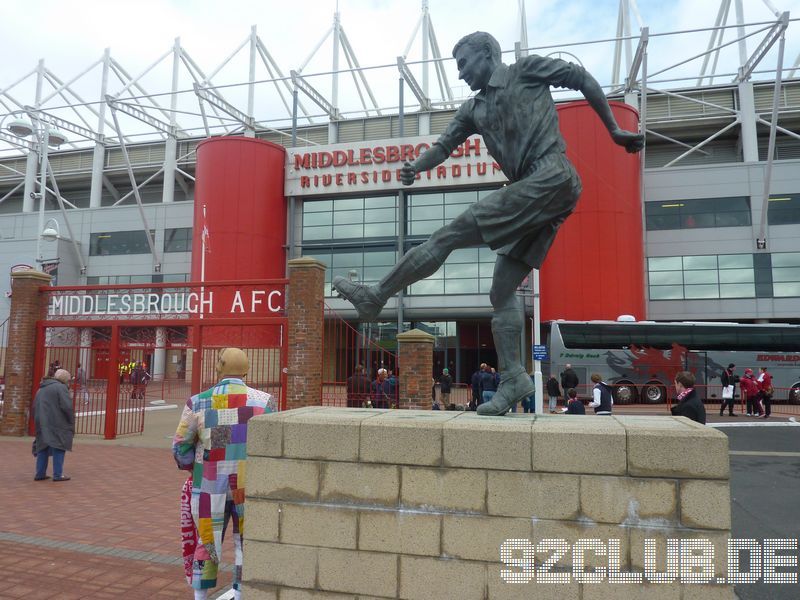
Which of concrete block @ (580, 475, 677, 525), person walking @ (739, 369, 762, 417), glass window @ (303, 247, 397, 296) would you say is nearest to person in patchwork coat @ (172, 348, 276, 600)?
concrete block @ (580, 475, 677, 525)

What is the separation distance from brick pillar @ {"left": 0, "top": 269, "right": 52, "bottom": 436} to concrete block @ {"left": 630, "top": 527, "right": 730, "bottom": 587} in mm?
13845

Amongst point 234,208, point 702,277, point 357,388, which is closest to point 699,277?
point 702,277

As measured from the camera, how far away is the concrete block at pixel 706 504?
8.18 feet

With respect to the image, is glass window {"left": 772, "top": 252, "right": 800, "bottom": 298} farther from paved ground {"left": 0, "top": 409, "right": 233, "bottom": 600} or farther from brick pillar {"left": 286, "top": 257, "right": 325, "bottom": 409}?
paved ground {"left": 0, "top": 409, "right": 233, "bottom": 600}

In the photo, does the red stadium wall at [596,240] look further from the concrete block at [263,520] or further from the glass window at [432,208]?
the concrete block at [263,520]

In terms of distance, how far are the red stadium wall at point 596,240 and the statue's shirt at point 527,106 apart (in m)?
21.6

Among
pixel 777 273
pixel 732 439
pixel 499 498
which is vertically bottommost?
pixel 732 439

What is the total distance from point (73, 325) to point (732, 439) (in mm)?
14480

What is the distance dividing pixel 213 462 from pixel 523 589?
177 centimetres

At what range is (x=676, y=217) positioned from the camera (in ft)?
91.2

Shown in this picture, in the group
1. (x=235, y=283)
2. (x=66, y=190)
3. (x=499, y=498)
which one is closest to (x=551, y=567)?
(x=499, y=498)

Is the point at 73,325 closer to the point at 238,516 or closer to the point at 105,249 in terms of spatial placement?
the point at 238,516

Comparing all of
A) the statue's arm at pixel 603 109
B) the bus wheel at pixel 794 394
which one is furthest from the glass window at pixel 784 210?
the statue's arm at pixel 603 109

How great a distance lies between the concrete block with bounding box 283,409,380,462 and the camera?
300cm
